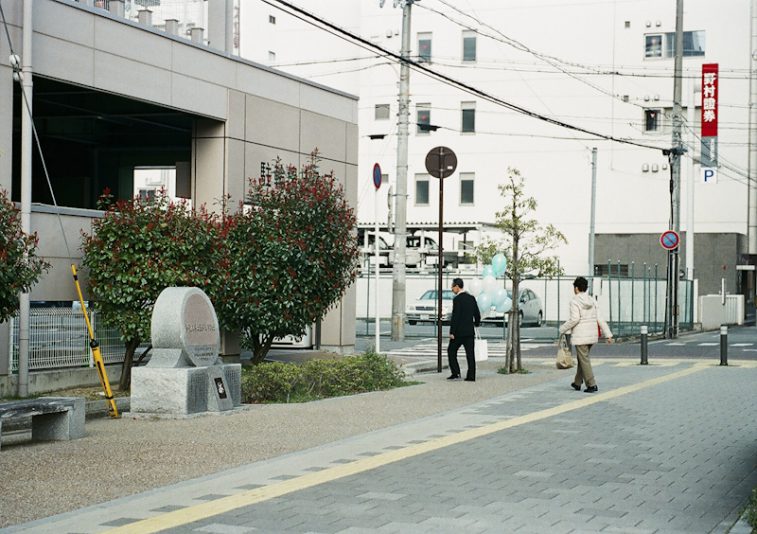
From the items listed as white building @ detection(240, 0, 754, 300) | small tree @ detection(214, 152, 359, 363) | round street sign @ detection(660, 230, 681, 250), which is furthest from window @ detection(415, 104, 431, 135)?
small tree @ detection(214, 152, 359, 363)

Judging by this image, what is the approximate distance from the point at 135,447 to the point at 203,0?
39.0 ft

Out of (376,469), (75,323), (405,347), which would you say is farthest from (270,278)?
(405,347)

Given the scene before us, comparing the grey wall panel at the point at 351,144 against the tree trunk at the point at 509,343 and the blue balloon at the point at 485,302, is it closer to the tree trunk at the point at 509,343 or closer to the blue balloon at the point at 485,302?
the blue balloon at the point at 485,302

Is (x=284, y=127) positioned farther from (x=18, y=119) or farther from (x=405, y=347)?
(x=405, y=347)

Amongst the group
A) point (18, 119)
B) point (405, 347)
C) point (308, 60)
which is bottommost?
point (405, 347)

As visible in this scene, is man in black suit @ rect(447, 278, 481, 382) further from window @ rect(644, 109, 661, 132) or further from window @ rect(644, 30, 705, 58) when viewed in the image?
window @ rect(644, 30, 705, 58)

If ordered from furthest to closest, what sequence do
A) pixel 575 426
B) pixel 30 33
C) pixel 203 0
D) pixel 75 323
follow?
pixel 203 0 < pixel 75 323 < pixel 30 33 < pixel 575 426

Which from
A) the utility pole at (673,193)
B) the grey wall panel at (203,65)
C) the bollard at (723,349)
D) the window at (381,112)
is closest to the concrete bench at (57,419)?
the grey wall panel at (203,65)

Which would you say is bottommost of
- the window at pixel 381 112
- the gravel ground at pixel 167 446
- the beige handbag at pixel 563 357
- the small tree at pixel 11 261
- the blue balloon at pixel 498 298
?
the gravel ground at pixel 167 446

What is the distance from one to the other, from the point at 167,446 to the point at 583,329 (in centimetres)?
858

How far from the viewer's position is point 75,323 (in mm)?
17000

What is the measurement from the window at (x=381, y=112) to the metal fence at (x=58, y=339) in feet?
143

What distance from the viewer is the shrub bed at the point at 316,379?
54.4 feet

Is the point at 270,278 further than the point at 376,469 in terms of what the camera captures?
Yes
